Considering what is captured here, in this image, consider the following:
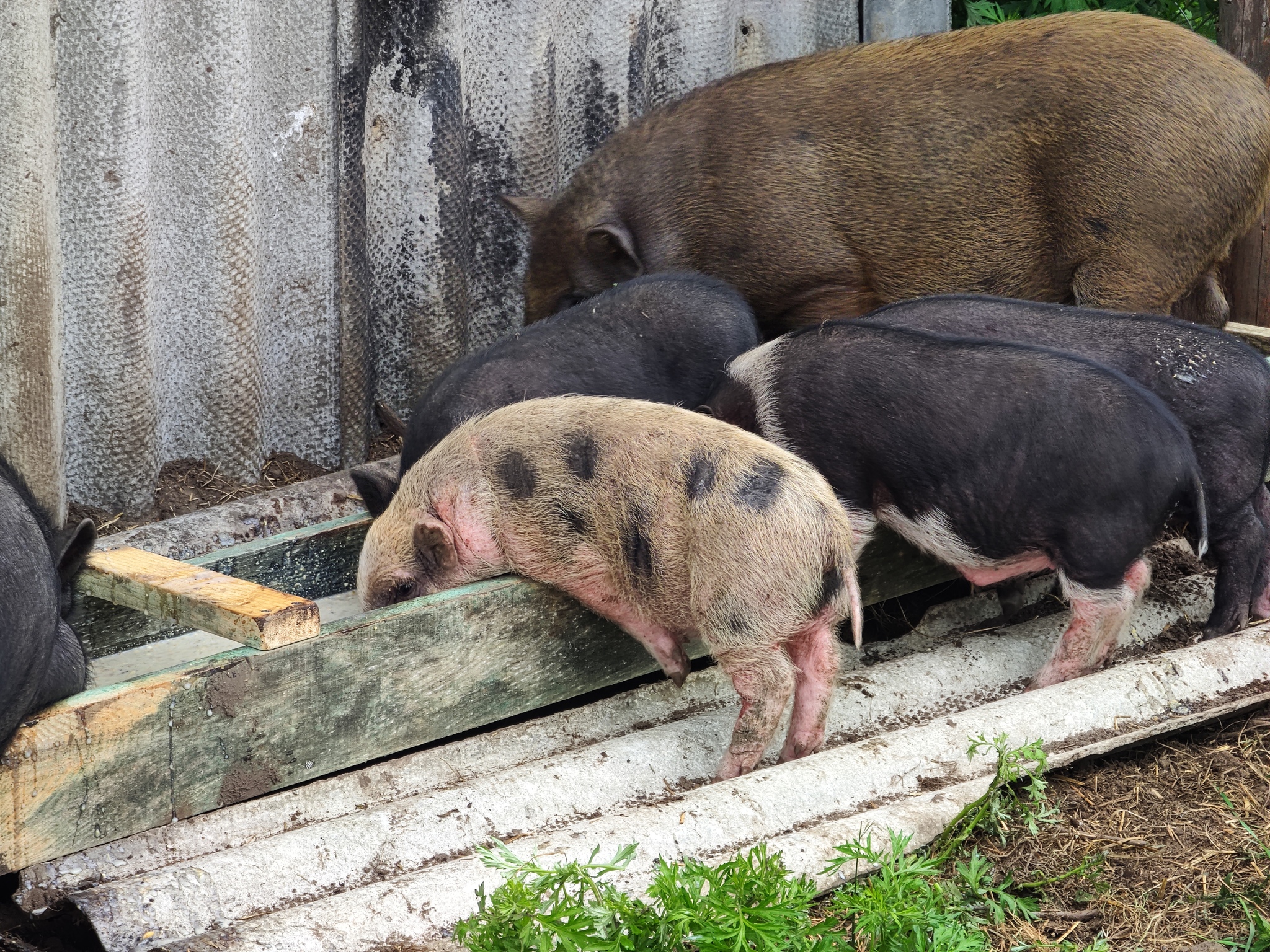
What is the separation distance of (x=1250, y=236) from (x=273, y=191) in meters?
3.69

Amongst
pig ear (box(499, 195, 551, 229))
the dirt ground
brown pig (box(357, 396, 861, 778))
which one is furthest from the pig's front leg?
pig ear (box(499, 195, 551, 229))

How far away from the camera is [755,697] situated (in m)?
3.36

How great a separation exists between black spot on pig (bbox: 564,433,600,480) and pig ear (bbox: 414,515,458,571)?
1.24ft

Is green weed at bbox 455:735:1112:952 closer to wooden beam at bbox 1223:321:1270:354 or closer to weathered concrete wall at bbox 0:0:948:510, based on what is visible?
weathered concrete wall at bbox 0:0:948:510

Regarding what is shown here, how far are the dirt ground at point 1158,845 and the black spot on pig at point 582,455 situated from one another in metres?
1.27

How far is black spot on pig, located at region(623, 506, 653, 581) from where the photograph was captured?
3430 mm

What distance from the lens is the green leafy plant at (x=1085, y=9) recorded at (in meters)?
6.12

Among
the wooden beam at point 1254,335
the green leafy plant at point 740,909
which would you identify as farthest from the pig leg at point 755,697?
the wooden beam at point 1254,335

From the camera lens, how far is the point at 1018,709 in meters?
3.45

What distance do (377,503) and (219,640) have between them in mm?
594

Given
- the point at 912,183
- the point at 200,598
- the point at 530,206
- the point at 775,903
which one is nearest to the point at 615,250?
the point at 530,206

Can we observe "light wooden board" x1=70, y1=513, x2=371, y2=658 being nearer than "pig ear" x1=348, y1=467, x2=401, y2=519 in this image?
Yes

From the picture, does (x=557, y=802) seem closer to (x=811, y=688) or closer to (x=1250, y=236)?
(x=811, y=688)

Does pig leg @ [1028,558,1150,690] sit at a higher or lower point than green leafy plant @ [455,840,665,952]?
lower
